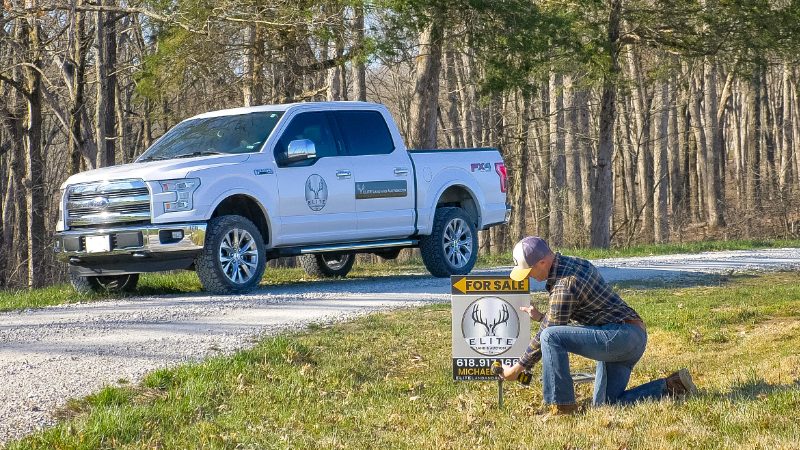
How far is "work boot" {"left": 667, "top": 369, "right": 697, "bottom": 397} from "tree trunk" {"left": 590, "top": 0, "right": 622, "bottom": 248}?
1831 centimetres

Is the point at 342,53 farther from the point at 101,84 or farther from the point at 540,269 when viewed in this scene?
the point at 540,269

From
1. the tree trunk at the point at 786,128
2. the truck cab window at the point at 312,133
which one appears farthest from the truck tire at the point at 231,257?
the tree trunk at the point at 786,128

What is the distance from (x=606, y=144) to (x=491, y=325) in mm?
20451

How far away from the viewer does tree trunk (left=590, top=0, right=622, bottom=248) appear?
25.6 m

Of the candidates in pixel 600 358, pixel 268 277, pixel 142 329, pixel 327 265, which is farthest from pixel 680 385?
pixel 327 265

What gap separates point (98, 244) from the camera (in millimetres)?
13453

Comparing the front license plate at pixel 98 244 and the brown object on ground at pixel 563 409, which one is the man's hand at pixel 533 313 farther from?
the front license plate at pixel 98 244

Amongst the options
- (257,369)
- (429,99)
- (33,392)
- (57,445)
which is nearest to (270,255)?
(257,369)

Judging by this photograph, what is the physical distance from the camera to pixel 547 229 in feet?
150

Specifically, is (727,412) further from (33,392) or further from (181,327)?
(181,327)

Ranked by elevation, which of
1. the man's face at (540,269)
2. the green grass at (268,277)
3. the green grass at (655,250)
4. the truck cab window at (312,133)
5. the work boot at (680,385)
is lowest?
the work boot at (680,385)

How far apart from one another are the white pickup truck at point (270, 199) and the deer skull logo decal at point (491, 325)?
635 centimetres

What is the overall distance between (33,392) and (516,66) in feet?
59.6

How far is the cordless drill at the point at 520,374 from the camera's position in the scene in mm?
7533
